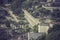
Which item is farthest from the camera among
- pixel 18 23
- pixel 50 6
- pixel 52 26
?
pixel 50 6

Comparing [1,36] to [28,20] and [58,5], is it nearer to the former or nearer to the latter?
[28,20]

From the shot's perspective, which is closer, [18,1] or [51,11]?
[51,11]

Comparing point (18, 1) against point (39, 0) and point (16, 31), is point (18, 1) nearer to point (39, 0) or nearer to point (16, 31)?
point (39, 0)

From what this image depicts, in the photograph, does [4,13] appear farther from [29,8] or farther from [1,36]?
[1,36]

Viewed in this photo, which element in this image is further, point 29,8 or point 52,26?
point 29,8

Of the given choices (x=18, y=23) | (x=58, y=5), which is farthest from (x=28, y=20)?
(x=58, y=5)

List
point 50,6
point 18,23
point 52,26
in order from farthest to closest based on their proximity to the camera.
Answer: point 50,6
point 18,23
point 52,26

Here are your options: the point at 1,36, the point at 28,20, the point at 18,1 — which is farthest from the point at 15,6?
the point at 1,36
